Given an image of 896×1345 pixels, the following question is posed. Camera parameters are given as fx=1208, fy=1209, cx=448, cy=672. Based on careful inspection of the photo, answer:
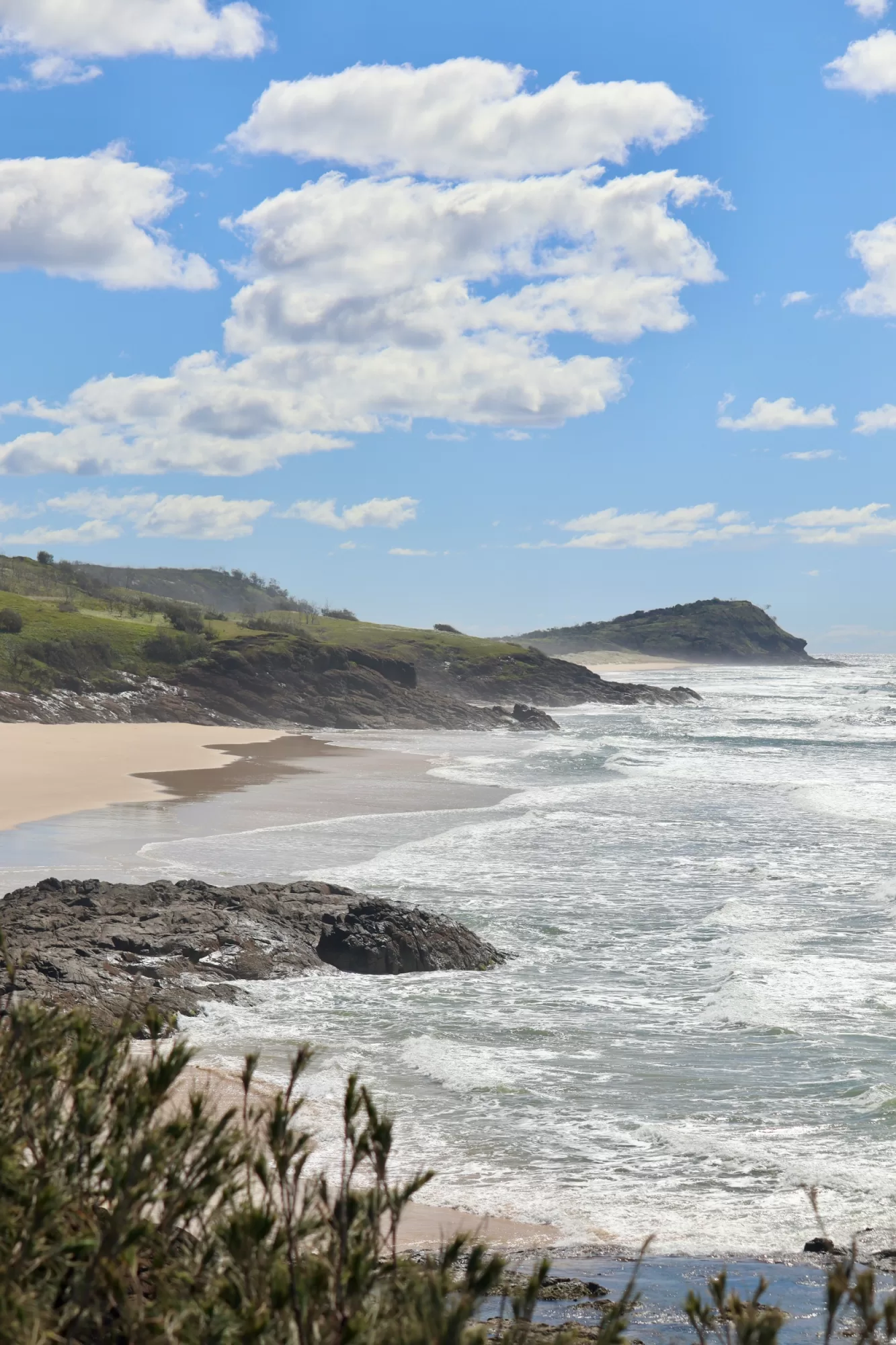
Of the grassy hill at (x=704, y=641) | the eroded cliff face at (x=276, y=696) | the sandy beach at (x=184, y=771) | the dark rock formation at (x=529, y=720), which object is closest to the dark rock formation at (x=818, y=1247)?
the sandy beach at (x=184, y=771)

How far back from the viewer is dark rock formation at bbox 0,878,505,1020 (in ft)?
37.4

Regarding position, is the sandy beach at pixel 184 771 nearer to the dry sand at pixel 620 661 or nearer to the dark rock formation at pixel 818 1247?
the dark rock formation at pixel 818 1247

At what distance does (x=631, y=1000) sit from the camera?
12172 millimetres

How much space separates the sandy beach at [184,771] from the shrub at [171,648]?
449 inches

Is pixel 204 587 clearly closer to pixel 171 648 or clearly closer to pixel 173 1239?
pixel 171 648

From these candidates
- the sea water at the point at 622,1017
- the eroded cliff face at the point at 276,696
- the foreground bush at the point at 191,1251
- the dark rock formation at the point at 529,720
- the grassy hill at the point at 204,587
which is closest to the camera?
the foreground bush at the point at 191,1251

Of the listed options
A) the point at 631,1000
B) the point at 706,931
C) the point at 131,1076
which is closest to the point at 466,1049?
the point at 631,1000

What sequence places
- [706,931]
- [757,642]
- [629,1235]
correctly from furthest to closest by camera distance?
[757,642] < [706,931] < [629,1235]

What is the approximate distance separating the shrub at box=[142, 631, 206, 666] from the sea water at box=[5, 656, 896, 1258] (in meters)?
36.0

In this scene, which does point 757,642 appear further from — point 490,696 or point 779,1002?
point 779,1002

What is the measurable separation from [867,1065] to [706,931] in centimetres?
520

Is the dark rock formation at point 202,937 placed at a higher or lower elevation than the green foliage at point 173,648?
lower

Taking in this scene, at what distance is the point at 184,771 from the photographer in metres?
33.4

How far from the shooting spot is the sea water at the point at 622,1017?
7773mm
